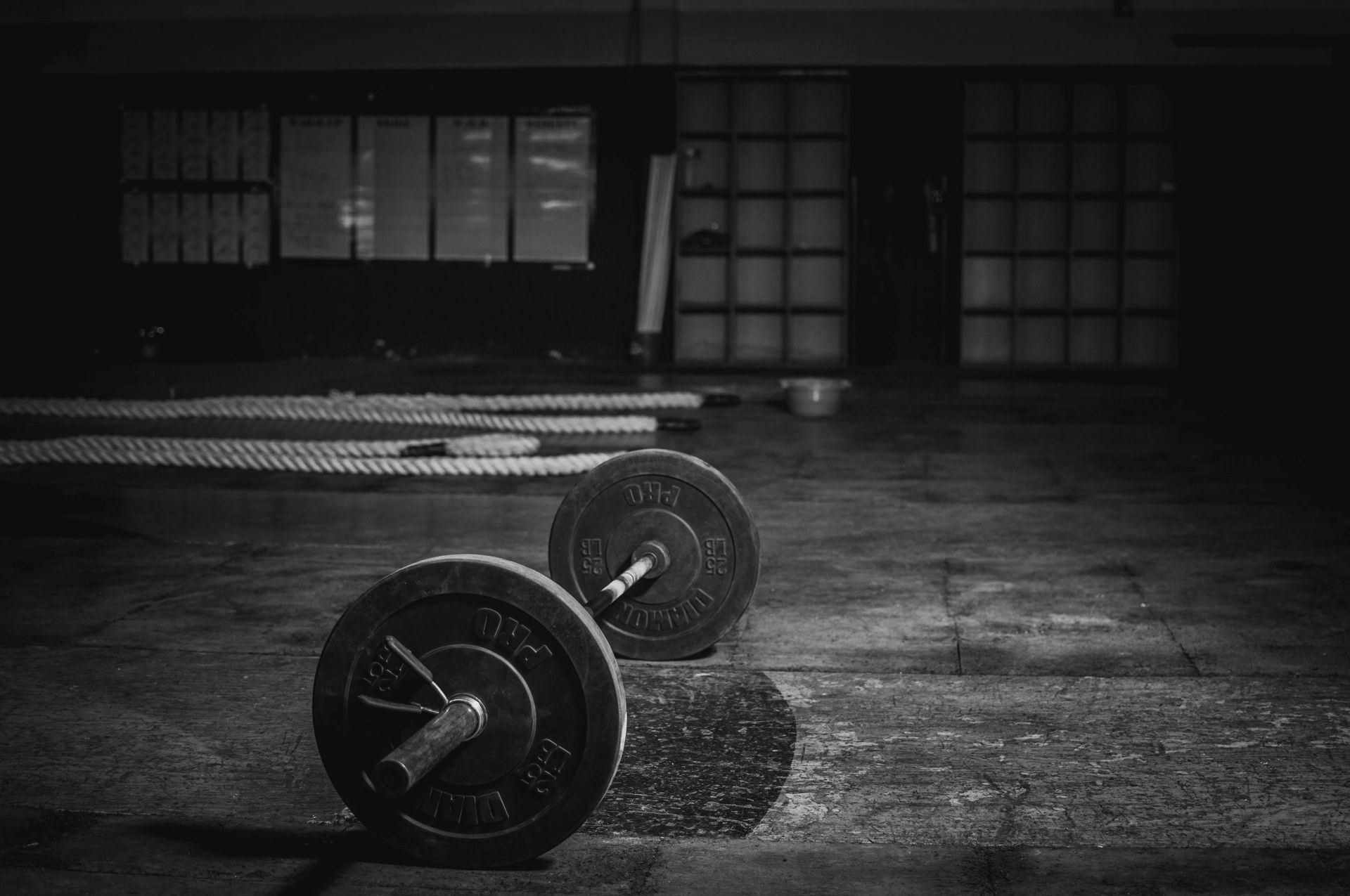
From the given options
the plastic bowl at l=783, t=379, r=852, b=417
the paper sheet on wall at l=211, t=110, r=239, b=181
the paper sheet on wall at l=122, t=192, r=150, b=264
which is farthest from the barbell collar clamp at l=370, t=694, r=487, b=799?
the paper sheet on wall at l=122, t=192, r=150, b=264

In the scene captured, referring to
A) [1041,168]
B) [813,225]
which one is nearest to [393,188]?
[813,225]

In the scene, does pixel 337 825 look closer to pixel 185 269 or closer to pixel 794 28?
pixel 794 28

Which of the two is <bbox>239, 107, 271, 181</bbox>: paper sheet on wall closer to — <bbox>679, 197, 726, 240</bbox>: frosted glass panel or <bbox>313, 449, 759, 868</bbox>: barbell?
<bbox>679, 197, 726, 240</bbox>: frosted glass panel

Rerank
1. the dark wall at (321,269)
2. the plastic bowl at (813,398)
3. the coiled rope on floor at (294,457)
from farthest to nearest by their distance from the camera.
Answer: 1. the dark wall at (321,269)
2. the plastic bowl at (813,398)
3. the coiled rope on floor at (294,457)

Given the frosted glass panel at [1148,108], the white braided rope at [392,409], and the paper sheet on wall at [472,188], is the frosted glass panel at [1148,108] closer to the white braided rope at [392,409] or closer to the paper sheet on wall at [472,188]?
the paper sheet on wall at [472,188]

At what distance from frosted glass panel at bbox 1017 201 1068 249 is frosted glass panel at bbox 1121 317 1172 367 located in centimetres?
76

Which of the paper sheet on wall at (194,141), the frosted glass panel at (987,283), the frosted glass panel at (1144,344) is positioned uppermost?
the paper sheet on wall at (194,141)

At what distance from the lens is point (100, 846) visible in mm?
1719

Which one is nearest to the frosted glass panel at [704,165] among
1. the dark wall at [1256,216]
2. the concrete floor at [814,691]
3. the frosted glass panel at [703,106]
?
the frosted glass panel at [703,106]

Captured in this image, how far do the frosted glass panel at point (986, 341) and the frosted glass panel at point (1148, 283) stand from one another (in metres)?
0.86

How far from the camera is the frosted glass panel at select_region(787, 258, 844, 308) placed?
9695 mm

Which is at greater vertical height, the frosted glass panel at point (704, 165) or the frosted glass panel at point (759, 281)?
the frosted glass panel at point (704, 165)

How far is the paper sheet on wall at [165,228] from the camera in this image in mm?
10086

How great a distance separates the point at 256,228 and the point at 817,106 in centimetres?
419
